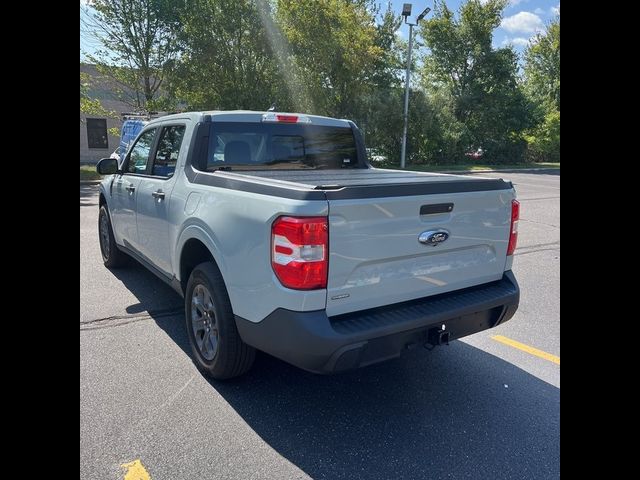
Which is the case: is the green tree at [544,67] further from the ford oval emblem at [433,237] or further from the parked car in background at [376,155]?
the ford oval emblem at [433,237]

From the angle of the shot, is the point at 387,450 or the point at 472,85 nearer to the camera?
the point at 387,450

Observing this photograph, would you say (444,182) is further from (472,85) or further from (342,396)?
(472,85)

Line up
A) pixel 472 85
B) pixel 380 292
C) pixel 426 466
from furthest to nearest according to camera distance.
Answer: pixel 472 85 < pixel 380 292 < pixel 426 466

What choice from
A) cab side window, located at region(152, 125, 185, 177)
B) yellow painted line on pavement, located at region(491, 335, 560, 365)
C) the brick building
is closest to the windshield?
cab side window, located at region(152, 125, 185, 177)

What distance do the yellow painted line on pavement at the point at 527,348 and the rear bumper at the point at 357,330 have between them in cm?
113

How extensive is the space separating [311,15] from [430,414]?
21.6m

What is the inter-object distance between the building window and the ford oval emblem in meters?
26.8

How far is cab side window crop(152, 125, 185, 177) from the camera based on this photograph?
400 cm

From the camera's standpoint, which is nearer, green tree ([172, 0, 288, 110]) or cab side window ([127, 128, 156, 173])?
cab side window ([127, 128, 156, 173])

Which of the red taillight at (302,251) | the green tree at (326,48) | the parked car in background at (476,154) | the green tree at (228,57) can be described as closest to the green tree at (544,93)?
the parked car in background at (476,154)

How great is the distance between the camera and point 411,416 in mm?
2936

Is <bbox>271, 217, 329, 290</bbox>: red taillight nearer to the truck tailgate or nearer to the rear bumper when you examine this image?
the truck tailgate
